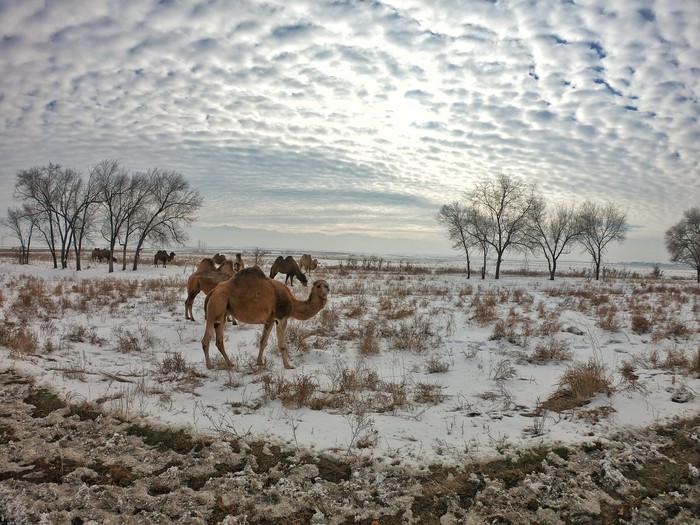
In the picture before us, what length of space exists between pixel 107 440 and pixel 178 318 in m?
7.91

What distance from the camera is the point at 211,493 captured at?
331 centimetres

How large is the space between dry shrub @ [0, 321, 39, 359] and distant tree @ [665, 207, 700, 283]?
6616 centimetres

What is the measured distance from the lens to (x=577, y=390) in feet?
17.9

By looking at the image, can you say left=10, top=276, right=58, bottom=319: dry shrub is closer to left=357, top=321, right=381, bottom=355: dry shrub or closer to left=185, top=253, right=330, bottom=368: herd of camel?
left=185, top=253, right=330, bottom=368: herd of camel

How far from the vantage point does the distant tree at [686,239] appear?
5222 centimetres

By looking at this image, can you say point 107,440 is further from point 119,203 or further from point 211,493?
point 119,203

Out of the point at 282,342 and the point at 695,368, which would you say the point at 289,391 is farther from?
the point at 695,368

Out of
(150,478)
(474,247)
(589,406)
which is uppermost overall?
(474,247)

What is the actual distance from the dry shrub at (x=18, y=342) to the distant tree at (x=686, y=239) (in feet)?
217

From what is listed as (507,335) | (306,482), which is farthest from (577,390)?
(306,482)

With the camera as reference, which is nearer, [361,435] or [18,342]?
[361,435]

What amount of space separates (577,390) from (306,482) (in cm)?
Result: 402

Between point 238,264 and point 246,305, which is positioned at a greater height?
point 238,264

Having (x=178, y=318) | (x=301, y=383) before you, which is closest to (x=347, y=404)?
(x=301, y=383)
